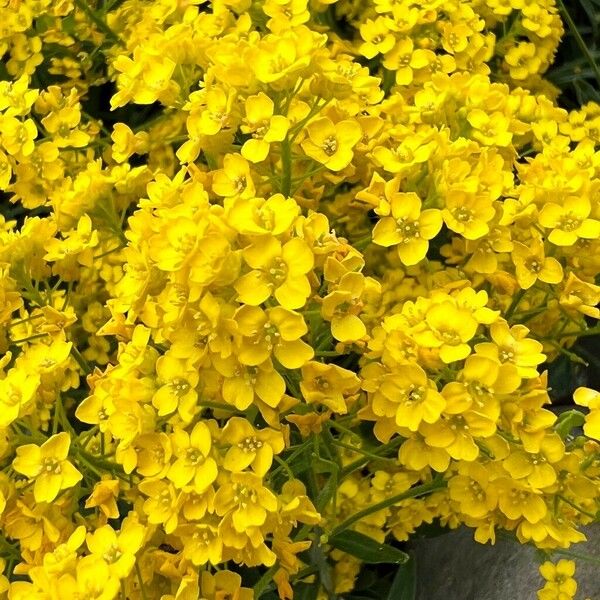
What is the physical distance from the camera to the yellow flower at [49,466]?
119 centimetres

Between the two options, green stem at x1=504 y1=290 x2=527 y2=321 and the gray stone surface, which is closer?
green stem at x1=504 y1=290 x2=527 y2=321

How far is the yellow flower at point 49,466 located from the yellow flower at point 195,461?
0.56ft

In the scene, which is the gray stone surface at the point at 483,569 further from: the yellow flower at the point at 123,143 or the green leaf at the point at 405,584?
the yellow flower at the point at 123,143

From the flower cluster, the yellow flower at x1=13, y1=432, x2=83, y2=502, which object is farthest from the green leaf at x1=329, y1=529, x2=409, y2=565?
the yellow flower at x1=13, y1=432, x2=83, y2=502

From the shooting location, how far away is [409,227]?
1.30 meters

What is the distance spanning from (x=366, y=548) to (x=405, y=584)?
23cm

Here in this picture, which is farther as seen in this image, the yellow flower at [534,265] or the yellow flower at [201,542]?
the yellow flower at [534,265]

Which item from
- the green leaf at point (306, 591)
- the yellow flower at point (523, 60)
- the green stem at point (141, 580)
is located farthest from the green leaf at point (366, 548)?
the yellow flower at point (523, 60)

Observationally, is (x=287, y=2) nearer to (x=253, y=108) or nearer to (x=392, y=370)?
(x=253, y=108)

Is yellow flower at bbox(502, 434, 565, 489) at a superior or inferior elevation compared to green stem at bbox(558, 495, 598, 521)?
superior

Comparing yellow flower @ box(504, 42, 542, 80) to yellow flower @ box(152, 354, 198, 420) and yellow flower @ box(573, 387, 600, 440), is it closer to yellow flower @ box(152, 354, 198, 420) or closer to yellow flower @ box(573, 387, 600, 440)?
yellow flower @ box(573, 387, 600, 440)

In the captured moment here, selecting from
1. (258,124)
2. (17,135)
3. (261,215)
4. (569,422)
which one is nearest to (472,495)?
(569,422)

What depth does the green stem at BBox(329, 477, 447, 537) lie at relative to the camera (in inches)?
53.2

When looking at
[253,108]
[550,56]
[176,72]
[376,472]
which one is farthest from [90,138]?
[550,56]
